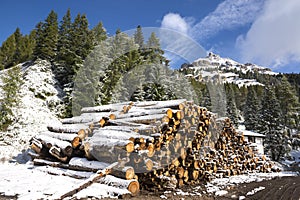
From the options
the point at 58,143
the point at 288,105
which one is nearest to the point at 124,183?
the point at 58,143

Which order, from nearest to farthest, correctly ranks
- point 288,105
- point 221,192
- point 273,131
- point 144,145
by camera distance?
point 144,145 → point 221,192 → point 273,131 → point 288,105

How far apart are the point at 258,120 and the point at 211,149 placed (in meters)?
29.7

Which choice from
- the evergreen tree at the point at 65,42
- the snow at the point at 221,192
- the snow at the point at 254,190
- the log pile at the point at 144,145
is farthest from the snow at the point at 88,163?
the evergreen tree at the point at 65,42

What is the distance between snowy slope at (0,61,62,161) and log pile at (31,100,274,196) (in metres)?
8.78

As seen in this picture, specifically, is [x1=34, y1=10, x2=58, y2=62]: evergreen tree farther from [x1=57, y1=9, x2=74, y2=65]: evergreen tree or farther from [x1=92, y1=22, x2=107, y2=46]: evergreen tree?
[x1=92, y1=22, x2=107, y2=46]: evergreen tree

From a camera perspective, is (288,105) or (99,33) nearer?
(99,33)

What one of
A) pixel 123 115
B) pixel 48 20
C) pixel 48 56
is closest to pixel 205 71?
pixel 123 115

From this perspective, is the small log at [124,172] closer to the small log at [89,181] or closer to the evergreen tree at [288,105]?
the small log at [89,181]

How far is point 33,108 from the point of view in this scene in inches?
933

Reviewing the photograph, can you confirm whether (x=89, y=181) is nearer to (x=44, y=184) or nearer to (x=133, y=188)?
(x=133, y=188)

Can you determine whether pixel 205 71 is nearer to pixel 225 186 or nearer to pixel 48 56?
pixel 225 186

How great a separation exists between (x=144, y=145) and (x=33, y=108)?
20.7 m

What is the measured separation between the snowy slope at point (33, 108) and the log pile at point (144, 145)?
8778 mm

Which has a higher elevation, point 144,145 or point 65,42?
point 65,42
